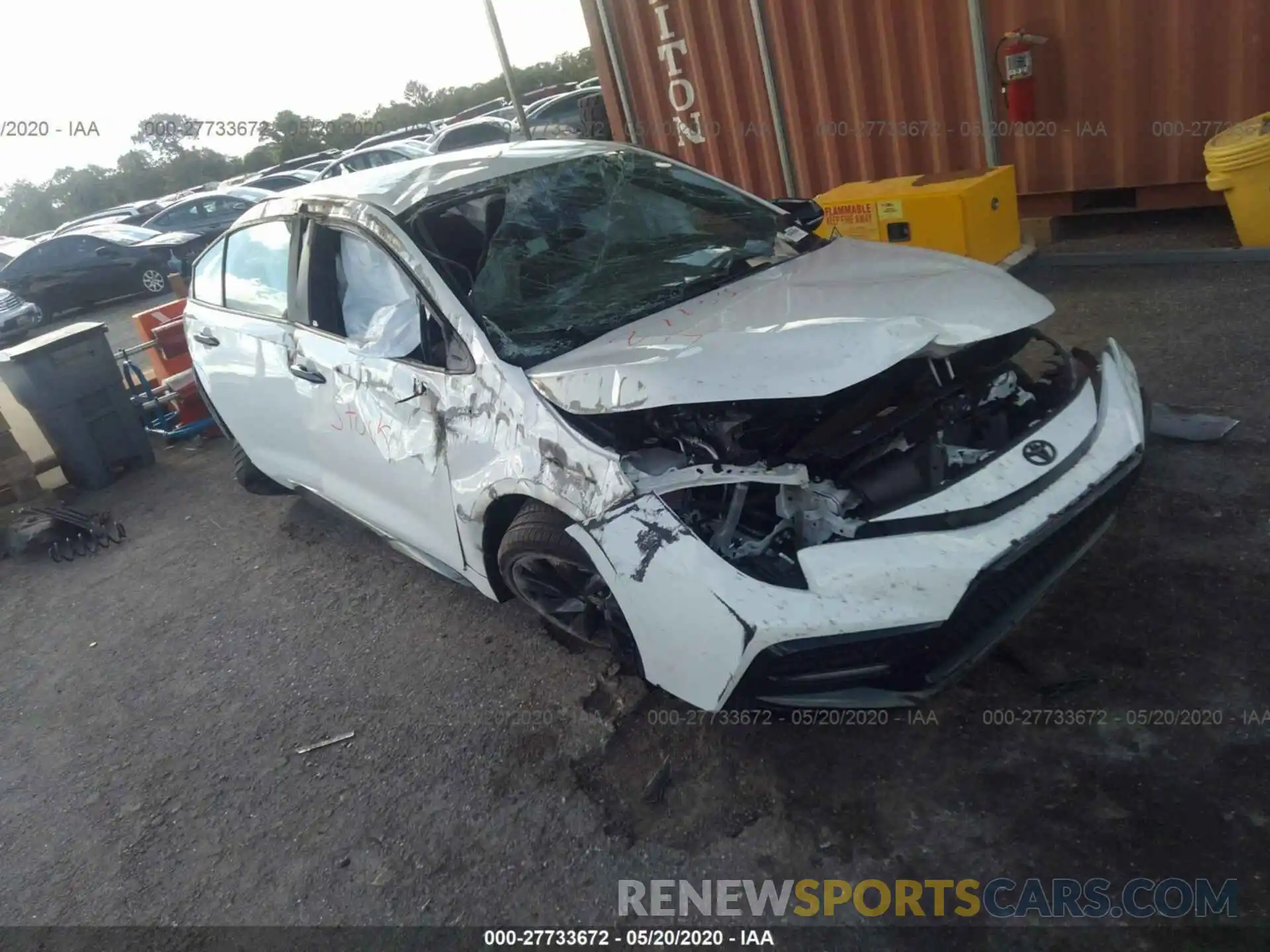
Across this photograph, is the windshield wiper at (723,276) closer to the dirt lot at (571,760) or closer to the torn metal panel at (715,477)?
the torn metal panel at (715,477)

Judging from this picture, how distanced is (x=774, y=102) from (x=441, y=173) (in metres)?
4.30

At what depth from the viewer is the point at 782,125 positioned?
23.7ft

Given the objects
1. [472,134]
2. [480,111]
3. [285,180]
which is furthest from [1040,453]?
[480,111]

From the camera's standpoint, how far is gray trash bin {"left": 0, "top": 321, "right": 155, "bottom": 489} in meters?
6.07

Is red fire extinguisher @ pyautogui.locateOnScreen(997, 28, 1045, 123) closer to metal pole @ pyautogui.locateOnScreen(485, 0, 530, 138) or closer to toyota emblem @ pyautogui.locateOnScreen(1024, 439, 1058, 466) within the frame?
metal pole @ pyautogui.locateOnScreen(485, 0, 530, 138)

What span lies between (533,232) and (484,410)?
83 centimetres

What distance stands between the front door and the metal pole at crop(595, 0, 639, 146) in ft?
15.8

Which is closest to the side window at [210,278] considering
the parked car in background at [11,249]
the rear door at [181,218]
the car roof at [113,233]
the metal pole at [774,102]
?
the metal pole at [774,102]

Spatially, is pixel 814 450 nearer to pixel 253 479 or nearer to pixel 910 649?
pixel 910 649

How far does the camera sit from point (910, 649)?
7.51 feet

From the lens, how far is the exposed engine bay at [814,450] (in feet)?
8.13

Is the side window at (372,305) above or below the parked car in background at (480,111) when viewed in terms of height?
below

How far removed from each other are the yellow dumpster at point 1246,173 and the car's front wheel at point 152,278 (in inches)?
568

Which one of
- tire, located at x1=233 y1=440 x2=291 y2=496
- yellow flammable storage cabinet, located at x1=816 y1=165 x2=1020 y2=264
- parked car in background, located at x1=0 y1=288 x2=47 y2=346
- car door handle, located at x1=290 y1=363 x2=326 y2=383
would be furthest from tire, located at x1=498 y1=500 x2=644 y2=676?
parked car in background, located at x1=0 y1=288 x2=47 y2=346
